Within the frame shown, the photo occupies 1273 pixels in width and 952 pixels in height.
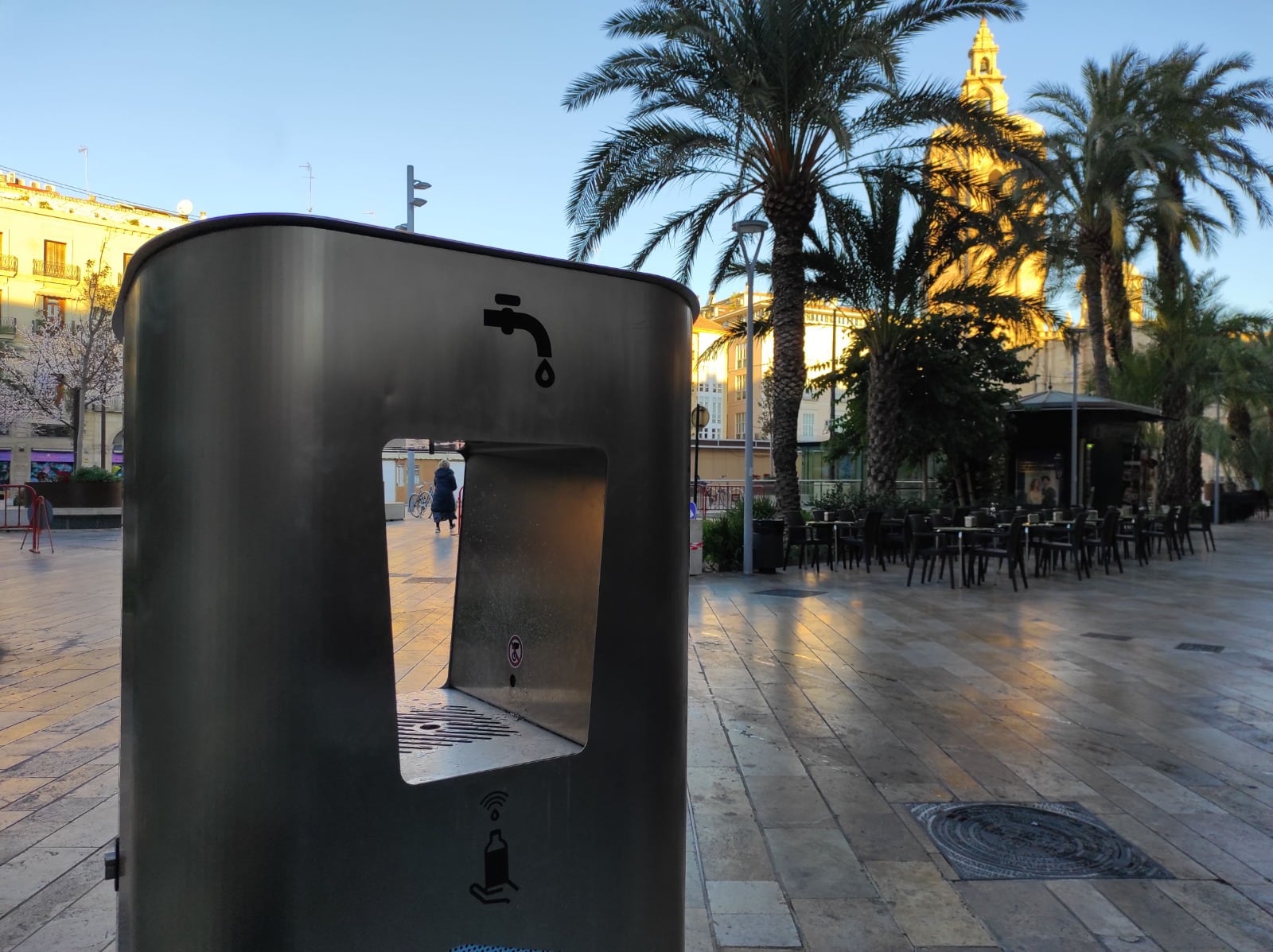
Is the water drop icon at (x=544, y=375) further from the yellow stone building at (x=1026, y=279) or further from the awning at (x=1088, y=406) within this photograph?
the awning at (x=1088, y=406)

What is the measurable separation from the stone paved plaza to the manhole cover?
0.07 metres

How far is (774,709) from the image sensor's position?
554 centimetres

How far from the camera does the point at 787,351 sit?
559 inches

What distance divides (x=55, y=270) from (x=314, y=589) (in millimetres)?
46420

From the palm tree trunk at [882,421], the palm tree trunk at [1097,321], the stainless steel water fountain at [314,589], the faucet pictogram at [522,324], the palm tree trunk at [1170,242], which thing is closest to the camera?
the stainless steel water fountain at [314,589]

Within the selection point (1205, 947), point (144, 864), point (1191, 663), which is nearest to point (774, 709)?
point (1205, 947)

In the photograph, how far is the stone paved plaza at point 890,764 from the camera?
2.92 metres

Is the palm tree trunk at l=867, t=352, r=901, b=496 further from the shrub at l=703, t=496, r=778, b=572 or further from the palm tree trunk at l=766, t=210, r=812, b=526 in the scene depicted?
the shrub at l=703, t=496, r=778, b=572

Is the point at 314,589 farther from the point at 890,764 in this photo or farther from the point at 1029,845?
the point at 890,764

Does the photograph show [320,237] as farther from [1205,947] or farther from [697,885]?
[1205,947]

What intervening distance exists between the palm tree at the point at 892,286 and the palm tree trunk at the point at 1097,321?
498cm

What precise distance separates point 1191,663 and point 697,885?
19.0 feet

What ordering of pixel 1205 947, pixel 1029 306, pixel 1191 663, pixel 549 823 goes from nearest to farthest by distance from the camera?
1. pixel 549 823
2. pixel 1205 947
3. pixel 1191 663
4. pixel 1029 306

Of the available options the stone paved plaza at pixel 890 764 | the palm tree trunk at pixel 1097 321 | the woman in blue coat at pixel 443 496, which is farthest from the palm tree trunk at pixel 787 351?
the palm tree trunk at pixel 1097 321
